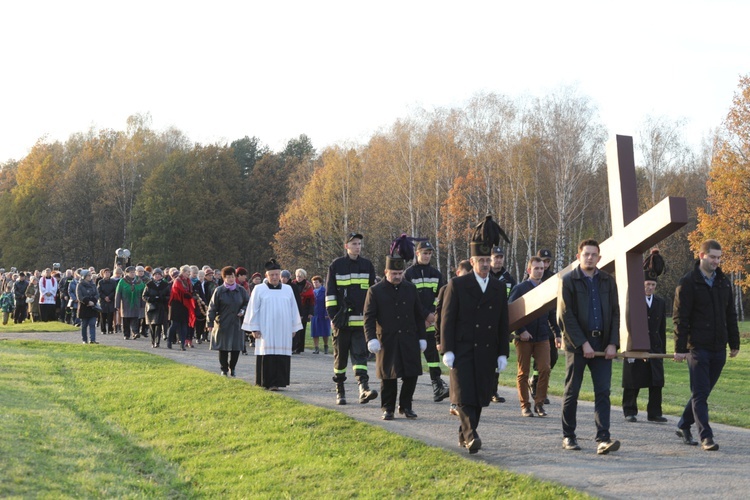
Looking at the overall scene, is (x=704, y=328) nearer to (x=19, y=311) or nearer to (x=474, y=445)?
(x=474, y=445)

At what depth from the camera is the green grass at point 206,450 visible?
9.09m

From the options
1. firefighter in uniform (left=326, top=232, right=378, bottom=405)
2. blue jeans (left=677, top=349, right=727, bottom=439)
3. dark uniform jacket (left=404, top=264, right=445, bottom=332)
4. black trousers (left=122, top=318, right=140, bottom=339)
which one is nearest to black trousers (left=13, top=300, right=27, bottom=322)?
black trousers (left=122, top=318, right=140, bottom=339)

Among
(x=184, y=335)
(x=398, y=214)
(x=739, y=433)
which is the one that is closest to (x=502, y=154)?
(x=398, y=214)

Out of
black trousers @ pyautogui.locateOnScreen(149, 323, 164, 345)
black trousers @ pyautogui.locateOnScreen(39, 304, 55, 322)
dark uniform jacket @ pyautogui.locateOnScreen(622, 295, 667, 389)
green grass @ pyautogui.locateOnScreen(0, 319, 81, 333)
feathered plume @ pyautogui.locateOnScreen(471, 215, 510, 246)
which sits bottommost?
dark uniform jacket @ pyautogui.locateOnScreen(622, 295, 667, 389)

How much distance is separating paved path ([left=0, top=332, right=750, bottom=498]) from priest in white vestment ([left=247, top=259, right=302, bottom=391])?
424 mm

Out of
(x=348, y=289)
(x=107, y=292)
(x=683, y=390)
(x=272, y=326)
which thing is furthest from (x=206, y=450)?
(x=107, y=292)

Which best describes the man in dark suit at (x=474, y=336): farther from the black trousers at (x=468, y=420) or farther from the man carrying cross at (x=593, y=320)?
the man carrying cross at (x=593, y=320)

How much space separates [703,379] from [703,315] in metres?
0.68

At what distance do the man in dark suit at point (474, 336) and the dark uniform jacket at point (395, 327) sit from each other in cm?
197

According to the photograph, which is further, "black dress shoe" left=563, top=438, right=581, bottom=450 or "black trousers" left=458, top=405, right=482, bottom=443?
"black dress shoe" left=563, top=438, right=581, bottom=450

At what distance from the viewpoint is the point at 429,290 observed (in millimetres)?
14109

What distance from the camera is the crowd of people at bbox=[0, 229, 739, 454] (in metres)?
9.82

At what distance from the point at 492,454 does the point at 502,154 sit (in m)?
52.3

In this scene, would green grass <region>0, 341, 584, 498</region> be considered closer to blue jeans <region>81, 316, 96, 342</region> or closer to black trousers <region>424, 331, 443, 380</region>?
black trousers <region>424, 331, 443, 380</region>
